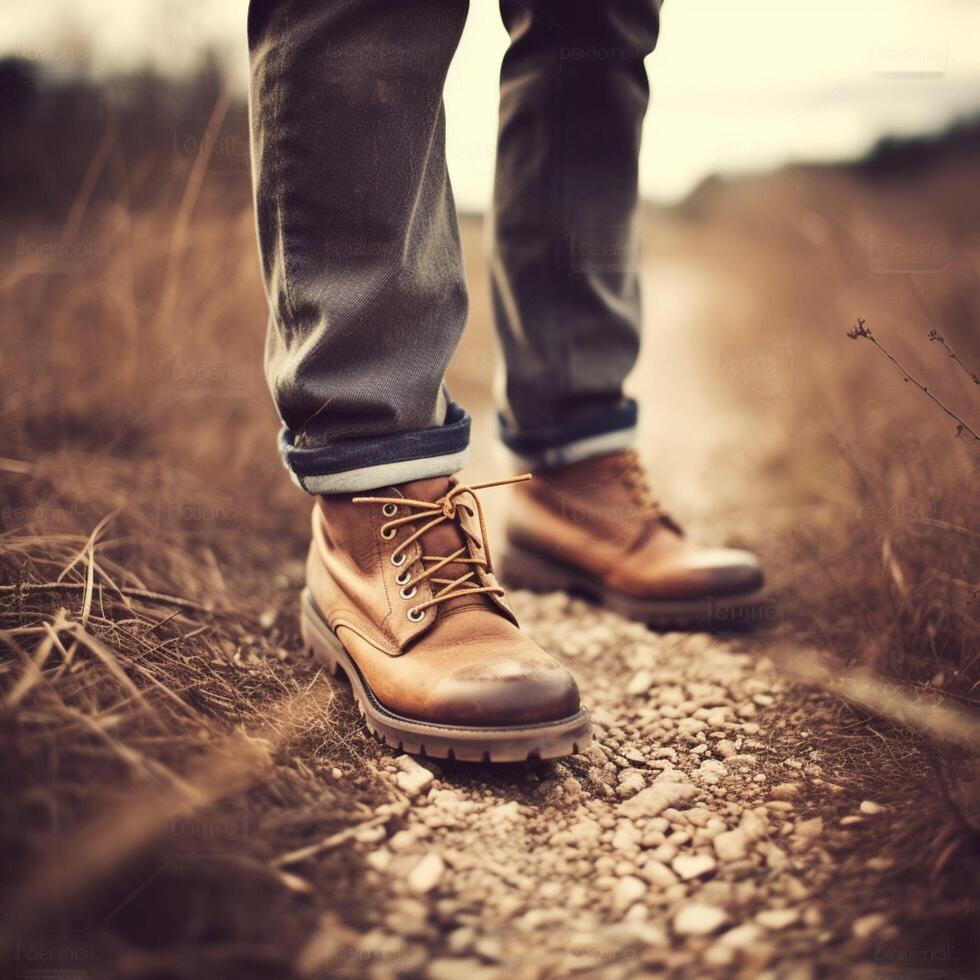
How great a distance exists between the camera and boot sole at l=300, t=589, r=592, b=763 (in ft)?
3.21

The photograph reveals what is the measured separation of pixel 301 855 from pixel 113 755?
23cm

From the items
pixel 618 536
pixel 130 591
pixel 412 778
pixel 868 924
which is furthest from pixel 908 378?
pixel 130 591

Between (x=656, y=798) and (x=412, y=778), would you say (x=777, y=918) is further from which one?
(x=412, y=778)

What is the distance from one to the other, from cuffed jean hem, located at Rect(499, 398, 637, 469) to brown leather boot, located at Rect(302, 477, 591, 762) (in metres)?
0.42

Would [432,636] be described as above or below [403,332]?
below

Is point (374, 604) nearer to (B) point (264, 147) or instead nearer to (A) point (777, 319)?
(B) point (264, 147)

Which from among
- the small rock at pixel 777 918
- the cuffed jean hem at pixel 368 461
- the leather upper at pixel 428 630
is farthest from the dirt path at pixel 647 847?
the cuffed jean hem at pixel 368 461

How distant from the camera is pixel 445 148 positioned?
3.73ft

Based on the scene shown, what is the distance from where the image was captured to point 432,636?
110 cm

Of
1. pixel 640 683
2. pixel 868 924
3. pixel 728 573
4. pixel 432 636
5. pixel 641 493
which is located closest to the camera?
pixel 868 924

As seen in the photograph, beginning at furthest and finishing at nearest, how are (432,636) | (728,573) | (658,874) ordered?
→ (728,573)
(432,636)
(658,874)

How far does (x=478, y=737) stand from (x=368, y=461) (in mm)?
414

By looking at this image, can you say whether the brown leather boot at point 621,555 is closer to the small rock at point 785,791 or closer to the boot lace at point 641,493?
the boot lace at point 641,493

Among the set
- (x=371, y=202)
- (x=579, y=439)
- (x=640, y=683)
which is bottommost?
(x=640, y=683)
